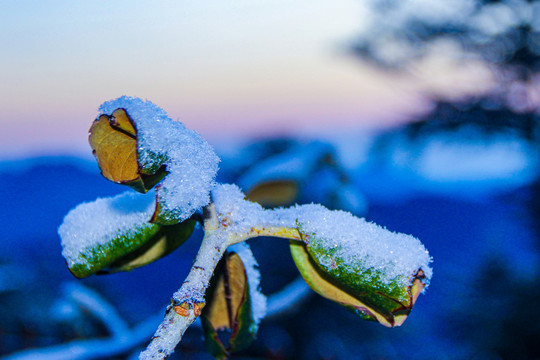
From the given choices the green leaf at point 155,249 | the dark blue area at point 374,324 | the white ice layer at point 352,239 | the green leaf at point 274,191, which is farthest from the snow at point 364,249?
the dark blue area at point 374,324

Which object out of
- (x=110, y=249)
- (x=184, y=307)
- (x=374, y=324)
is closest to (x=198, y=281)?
(x=184, y=307)

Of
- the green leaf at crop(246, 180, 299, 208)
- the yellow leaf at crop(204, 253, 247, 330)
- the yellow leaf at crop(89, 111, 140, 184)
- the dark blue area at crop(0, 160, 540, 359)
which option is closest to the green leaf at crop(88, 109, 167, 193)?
the yellow leaf at crop(89, 111, 140, 184)

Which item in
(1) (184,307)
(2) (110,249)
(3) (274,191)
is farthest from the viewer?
(3) (274,191)

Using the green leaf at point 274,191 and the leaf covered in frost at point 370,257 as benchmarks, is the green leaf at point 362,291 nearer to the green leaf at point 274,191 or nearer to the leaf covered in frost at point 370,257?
the leaf covered in frost at point 370,257

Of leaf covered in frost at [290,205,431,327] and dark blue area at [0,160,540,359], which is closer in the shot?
leaf covered in frost at [290,205,431,327]

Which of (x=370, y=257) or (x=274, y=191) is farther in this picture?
(x=274, y=191)

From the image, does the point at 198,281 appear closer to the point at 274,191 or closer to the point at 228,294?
the point at 228,294

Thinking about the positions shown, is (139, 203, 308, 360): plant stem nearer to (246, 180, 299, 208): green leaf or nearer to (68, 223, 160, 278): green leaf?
(68, 223, 160, 278): green leaf

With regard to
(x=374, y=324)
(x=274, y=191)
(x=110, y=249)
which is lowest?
(x=374, y=324)
